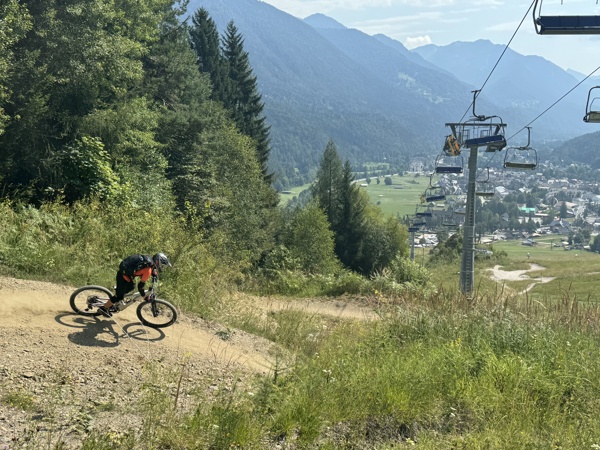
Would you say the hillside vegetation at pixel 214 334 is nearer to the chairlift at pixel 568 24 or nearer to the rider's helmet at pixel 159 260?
the rider's helmet at pixel 159 260

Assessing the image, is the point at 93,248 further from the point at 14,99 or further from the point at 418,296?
the point at 14,99

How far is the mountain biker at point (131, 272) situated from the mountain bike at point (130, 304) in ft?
0.21

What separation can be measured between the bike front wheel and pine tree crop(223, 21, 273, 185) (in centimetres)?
3951

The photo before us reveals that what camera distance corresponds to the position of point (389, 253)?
51.2 meters

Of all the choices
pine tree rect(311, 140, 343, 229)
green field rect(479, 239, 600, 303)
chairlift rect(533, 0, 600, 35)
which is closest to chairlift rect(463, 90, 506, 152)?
green field rect(479, 239, 600, 303)

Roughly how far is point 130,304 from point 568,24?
770cm

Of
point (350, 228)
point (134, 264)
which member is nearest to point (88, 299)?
point (134, 264)

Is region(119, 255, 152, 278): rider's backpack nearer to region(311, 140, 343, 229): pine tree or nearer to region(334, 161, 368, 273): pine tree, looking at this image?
region(334, 161, 368, 273): pine tree

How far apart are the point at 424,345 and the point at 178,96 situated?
30.6 metres

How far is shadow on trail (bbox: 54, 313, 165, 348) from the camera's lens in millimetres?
6672

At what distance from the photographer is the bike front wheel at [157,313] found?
752 cm

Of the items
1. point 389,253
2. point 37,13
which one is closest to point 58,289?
point 37,13

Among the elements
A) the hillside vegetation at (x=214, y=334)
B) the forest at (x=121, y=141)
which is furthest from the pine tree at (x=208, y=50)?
the hillside vegetation at (x=214, y=334)

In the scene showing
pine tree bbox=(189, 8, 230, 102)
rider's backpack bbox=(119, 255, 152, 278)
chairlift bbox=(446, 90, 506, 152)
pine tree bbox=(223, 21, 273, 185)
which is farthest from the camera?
pine tree bbox=(189, 8, 230, 102)
